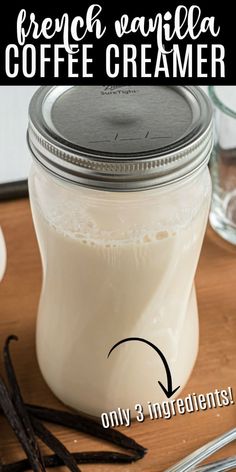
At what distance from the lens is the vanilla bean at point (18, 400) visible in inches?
27.3

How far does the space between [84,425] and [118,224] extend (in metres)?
0.22

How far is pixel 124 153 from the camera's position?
56 cm

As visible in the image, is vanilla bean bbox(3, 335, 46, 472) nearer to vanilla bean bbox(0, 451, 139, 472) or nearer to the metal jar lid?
vanilla bean bbox(0, 451, 139, 472)

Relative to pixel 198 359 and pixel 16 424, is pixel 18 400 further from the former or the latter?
pixel 198 359

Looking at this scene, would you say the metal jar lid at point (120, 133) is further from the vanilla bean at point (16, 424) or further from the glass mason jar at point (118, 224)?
the vanilla bean at point (16, 424)

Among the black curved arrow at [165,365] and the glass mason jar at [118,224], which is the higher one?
the glass mason jar at [118,224]

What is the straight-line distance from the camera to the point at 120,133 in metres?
0.59

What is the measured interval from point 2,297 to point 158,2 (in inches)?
13.7

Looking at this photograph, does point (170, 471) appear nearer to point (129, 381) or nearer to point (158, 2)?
point (129, 381)

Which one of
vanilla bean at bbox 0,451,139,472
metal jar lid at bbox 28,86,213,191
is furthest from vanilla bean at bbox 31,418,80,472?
metal jar lid at bbox 28,86,213,191

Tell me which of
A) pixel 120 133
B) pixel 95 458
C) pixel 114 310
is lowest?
pixel 95 458

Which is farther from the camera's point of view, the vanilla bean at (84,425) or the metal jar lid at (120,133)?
the vanilla bean at (84,425)

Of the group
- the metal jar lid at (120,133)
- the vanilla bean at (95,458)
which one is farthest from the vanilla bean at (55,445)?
the metal jar lid at (120,133)

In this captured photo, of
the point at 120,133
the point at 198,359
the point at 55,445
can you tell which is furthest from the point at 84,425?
the point at 120,133
